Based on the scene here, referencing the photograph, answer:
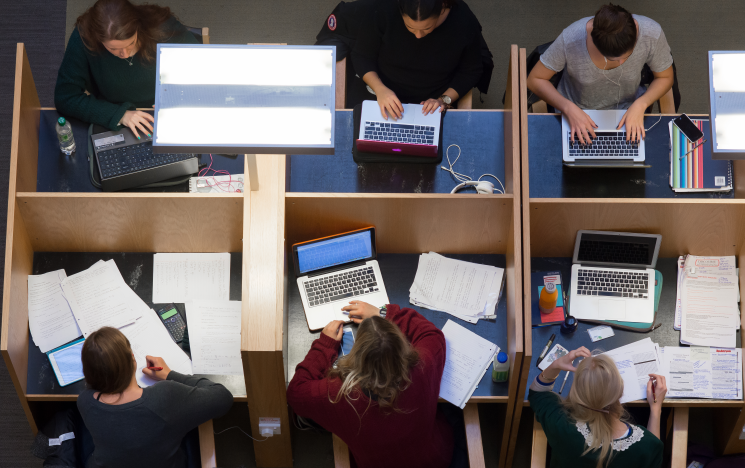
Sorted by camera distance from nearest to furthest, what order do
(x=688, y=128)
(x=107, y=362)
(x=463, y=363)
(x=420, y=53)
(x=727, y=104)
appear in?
1. (x=727, y=104)
2. (x=107, y=362)
3. (x=463, y=363)
4. (x=688, y=128)
5. (x=420, y=53)

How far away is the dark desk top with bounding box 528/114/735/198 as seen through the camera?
254cm

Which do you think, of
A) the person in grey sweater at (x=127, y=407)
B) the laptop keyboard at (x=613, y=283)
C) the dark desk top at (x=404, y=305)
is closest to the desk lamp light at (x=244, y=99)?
the person in grey sweater at (x=127, y=407)

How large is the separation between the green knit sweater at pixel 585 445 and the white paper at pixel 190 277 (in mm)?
1258

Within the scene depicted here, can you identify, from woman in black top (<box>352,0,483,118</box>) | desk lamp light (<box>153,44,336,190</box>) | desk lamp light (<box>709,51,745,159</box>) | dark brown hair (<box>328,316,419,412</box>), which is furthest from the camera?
woman in black top (<box>352,0,483,118</box>)

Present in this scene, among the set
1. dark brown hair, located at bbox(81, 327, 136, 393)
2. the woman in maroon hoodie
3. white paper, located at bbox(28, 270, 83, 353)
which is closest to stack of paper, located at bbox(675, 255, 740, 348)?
the woman in maroon hoodie

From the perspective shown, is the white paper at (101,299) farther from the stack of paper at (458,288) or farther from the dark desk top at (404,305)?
the stack of paper at (458,288)

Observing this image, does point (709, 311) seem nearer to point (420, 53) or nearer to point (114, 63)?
point (420, 53)

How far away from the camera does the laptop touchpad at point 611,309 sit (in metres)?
2.48

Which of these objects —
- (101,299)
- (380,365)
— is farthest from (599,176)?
(101,299)

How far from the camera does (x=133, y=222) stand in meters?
2.45

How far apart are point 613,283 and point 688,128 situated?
69 centimetres

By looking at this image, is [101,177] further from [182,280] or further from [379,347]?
[379,347]

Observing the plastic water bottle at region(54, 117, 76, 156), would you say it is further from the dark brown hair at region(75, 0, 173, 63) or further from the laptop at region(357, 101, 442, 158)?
the laptop at region(357, 101, 442, 158)

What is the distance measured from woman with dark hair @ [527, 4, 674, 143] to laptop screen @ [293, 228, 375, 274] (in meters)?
0.92
